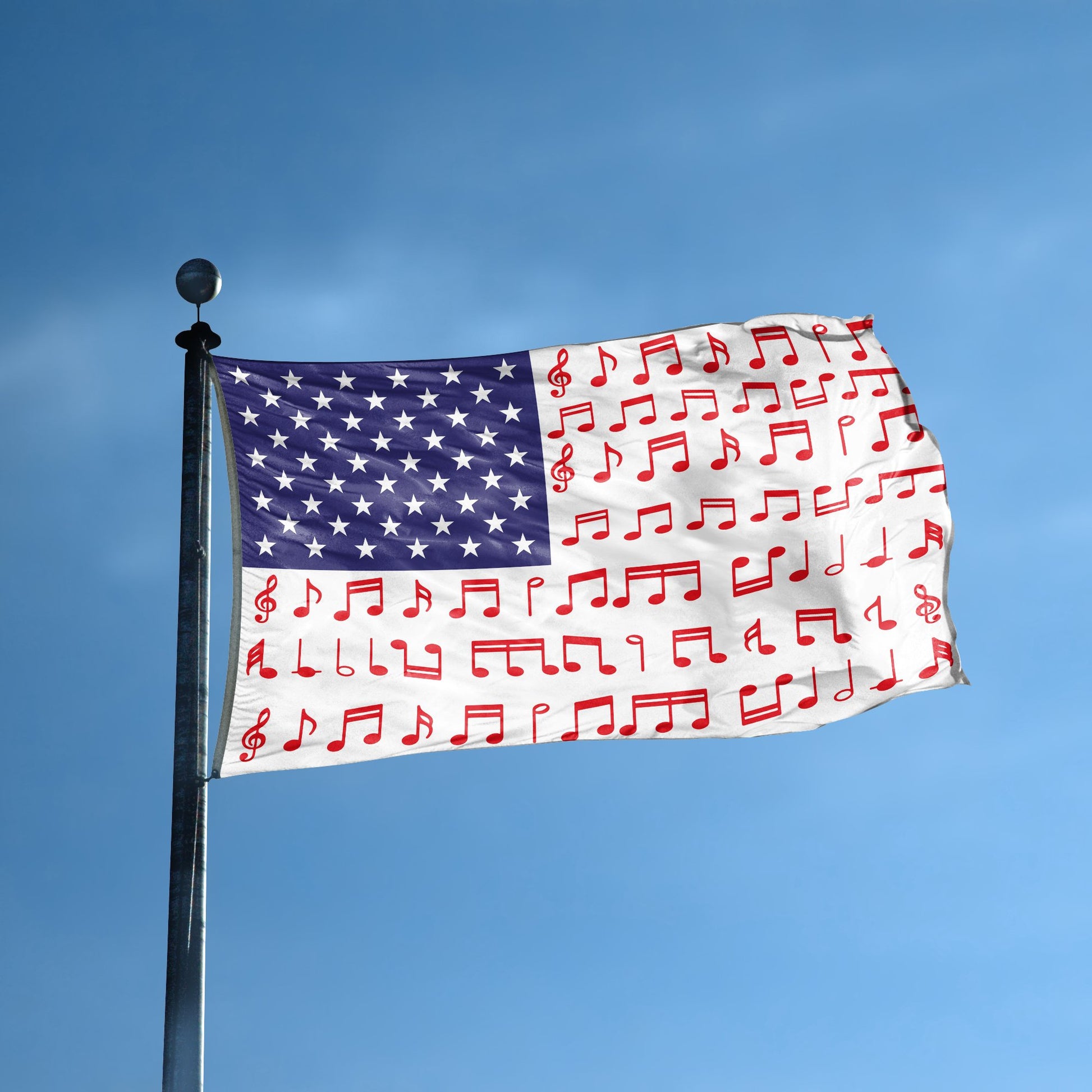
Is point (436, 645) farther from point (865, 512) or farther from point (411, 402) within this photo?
point (865, 512)

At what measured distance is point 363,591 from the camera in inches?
Answer: 564

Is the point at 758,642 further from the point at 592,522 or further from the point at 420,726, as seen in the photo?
the point at 420,726

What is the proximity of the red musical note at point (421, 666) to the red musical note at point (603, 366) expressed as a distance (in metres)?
3.72

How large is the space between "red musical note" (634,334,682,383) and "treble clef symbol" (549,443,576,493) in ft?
3.64

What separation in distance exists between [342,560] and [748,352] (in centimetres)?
522

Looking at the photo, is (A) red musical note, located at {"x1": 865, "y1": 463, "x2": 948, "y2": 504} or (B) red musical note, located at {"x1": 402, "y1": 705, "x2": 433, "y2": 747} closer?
(B) red musical note, located at {"x1": 402, "y1": 705, "x2": 433, "y2": 747}

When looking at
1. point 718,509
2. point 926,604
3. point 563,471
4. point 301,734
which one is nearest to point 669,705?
point 718,509

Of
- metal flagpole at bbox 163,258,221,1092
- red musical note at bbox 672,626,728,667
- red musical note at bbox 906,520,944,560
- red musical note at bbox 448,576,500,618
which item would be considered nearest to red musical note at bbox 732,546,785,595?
red musical note at bbox 672,626,728,667

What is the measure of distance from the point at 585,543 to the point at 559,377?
198 cm

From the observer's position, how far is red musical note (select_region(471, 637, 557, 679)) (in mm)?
14328

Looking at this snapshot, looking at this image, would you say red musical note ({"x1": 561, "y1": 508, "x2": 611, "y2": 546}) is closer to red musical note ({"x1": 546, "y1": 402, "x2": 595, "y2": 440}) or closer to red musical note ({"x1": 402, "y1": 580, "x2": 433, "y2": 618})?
red musical note ({"x1": 546, "y1": 402, "x2": 595, "y2": 440})

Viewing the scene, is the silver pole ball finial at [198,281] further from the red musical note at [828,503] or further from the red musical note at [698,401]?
the red musical note at [828,503]

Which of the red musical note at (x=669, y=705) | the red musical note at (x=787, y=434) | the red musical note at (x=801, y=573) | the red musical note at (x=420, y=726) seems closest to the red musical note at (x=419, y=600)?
the red musical note at (x=420, y=726)

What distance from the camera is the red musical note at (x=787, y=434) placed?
1596 centimetres
